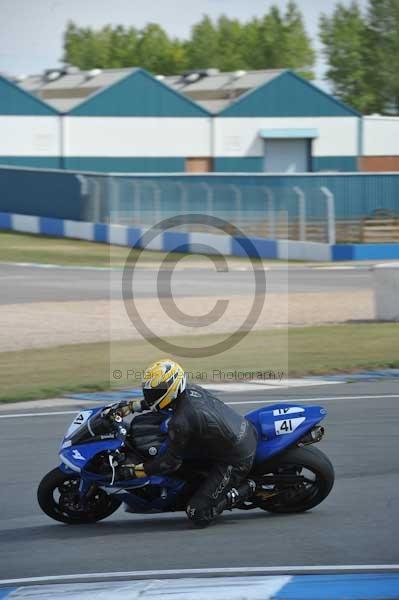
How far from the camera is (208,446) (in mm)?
7926

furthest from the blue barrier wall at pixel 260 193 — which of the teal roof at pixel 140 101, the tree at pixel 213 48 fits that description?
the tree at pixel 213 48

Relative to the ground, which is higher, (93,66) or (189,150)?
Answer: (93,66)

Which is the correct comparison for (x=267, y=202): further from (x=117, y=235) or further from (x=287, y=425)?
(x=287, y=425)

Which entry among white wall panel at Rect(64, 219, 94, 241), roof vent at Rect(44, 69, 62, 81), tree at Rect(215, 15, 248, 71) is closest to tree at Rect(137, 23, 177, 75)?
tree at Rect(215, 15, 248, 71)

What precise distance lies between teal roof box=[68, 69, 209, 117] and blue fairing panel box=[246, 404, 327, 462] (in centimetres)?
4788

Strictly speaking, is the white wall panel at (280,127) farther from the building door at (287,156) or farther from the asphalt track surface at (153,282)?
the asphalt track surface at (153,282)

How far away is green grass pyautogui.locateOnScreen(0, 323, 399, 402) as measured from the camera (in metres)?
14.8

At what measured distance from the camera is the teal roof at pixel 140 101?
5525cm

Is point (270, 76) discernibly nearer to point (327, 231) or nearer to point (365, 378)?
point (327, 231)

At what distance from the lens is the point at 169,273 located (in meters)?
30.8

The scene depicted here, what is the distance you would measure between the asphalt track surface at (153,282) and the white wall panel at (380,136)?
2952 cm

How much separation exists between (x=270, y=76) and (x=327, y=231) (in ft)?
90.7

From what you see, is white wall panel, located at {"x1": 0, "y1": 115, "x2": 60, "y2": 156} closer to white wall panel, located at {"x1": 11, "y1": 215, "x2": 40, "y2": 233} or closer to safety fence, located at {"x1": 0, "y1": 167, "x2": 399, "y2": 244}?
white wall panel, located at {"x1": 11, "y1": 215, "x2": 40, "y2": 233}

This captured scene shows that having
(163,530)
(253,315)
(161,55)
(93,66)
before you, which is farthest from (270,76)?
(93,66)
